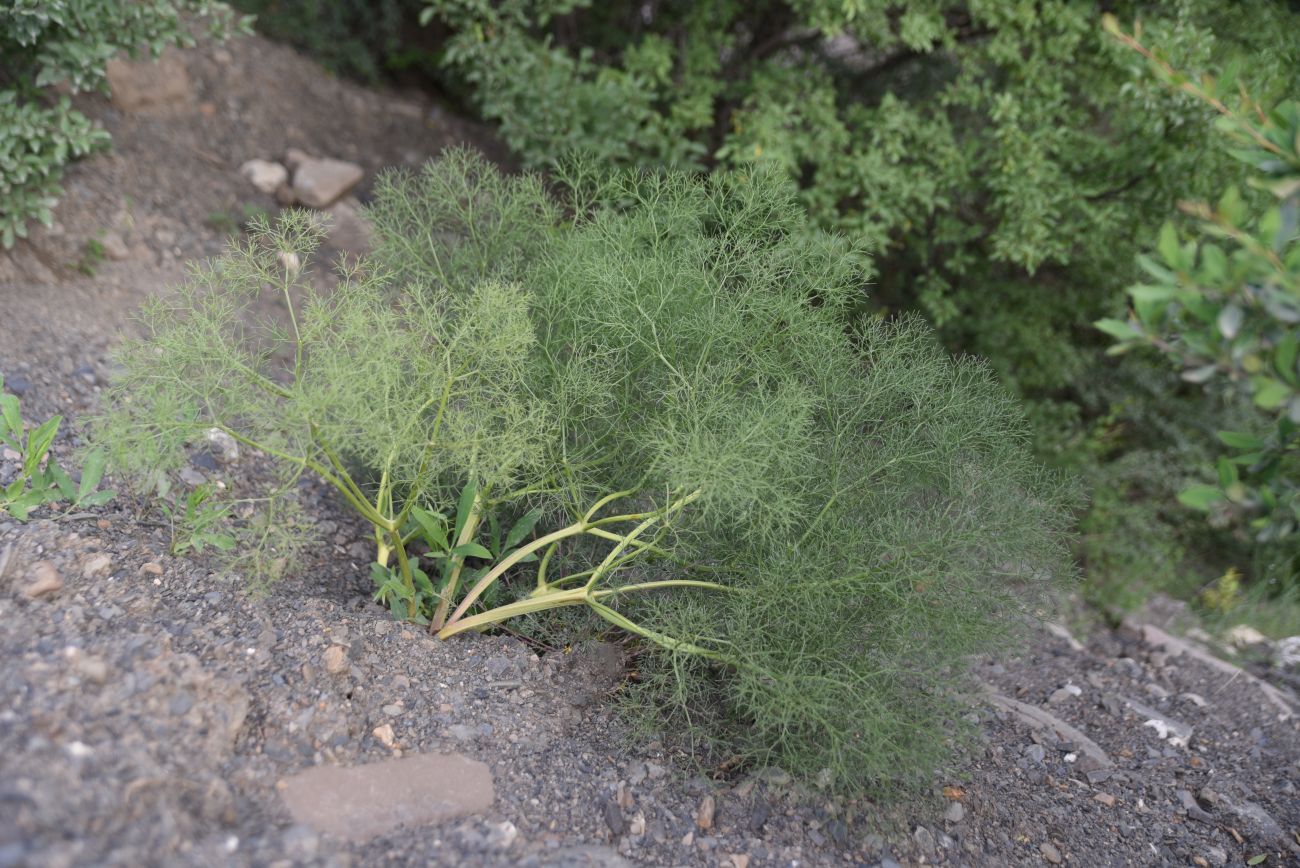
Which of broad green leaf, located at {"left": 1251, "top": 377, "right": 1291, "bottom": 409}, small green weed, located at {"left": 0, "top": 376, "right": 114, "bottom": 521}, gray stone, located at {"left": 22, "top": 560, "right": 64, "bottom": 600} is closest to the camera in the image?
broad green leaf, located at {"left": 1251, "top": 377, "right": 1291, "bottom": 409}

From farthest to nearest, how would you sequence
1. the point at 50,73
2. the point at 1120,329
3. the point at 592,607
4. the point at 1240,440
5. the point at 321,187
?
the point at 321,187 < the point at 50,73 < the point at 592,607 < the point at 1240,440 < the point at 1120,329

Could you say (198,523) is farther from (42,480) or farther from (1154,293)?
(1154,293)

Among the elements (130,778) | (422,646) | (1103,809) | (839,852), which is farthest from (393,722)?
(1103,809)

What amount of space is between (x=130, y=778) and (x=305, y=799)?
36 centimetres

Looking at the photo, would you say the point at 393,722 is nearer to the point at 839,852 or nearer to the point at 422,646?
the point at 422,646

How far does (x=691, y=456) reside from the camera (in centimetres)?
228

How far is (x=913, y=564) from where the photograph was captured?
8.27ft

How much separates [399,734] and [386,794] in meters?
0.23

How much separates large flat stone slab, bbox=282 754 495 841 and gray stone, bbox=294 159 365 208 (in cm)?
314

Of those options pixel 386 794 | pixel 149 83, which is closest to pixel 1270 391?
pixel 386 794

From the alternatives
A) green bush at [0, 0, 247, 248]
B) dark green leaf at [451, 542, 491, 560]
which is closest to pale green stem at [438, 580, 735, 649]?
dark green leaf at [451, 542, 491, 560]

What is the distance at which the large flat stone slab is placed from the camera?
2086mm

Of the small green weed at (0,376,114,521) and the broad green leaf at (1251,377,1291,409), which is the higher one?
the broad green leaf at (1251,377,1291,409)

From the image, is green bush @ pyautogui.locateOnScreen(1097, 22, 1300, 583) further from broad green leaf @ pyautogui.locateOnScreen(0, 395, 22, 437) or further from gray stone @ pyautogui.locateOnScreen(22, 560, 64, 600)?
broad green leaf @ pyautogui.locateOnScreen(0, 395, 22, 437)
